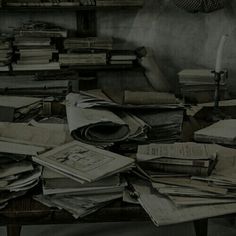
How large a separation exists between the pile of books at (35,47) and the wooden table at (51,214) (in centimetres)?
137

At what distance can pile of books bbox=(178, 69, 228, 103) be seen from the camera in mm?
2201

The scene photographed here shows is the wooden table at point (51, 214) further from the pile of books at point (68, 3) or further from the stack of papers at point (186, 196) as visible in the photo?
the pile of books at point (68, 3)

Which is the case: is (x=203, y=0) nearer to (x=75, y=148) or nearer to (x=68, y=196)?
(x=75, y=148)

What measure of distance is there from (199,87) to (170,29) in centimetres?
58

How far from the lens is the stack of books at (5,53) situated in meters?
2.34

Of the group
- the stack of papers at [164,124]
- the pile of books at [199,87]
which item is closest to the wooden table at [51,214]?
the stack of papers at [164,124]

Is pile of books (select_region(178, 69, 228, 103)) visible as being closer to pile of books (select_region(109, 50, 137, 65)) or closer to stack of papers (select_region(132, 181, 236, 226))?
pile of books (select_region(109, 50, 137, 65))

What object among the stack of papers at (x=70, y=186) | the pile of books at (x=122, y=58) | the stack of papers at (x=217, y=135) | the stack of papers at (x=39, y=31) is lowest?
the stack of papers at (x=70, y=186)

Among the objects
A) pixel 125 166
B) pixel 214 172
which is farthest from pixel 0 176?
pixel 214 172

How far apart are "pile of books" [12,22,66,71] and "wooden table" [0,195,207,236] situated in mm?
1371

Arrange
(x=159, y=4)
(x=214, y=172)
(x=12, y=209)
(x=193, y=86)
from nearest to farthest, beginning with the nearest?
(x=12, y=209), (x=214, y=172), (x=193, y=86), (x=159, y=4)

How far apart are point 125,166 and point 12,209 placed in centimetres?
31

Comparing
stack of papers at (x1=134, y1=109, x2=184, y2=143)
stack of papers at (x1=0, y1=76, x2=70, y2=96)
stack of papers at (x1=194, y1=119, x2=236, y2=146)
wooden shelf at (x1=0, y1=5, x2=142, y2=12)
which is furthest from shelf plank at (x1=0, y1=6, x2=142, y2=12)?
stack of papers at (x1=194, y1=119, x2=236, y2=146)

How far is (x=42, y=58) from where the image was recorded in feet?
7.97
